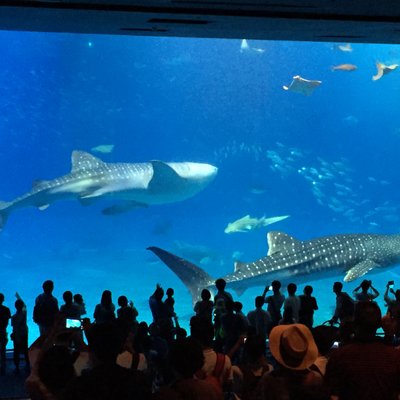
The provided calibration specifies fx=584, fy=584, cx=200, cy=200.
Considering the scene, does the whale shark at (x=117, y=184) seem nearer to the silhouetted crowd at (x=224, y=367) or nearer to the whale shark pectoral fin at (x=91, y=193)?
the whale shark pectoral fin at (x=91, y=193)

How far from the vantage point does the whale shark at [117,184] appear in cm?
1362

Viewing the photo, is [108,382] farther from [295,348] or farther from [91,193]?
[91,193]

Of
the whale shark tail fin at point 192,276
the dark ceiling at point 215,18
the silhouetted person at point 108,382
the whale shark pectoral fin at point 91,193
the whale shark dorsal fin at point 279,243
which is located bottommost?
the silhouetted person at point 108,382

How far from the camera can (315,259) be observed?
1037 cm

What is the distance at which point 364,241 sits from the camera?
1069cm

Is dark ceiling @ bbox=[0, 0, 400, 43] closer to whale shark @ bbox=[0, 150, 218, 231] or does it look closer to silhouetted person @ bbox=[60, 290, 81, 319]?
silhouetted person @ bbox=[60, 290, 81, 319]

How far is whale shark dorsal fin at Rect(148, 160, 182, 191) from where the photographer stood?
16.2m

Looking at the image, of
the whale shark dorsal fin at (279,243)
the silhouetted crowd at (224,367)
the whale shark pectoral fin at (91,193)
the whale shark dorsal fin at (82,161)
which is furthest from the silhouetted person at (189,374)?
the whale shark dorsal fin at (82,161)

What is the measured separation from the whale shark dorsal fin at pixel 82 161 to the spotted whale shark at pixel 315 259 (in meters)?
6.11

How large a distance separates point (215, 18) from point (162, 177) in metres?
11.4

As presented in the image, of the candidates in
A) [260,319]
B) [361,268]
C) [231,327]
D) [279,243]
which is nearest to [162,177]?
[279,243]

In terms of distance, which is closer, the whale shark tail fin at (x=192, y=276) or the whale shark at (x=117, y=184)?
the whale shark tail fin at (x=192, y=276)

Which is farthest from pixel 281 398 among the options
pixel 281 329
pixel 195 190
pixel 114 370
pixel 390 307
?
pixel 195 190

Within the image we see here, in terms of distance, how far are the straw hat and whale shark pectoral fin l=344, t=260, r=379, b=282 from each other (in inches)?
317
